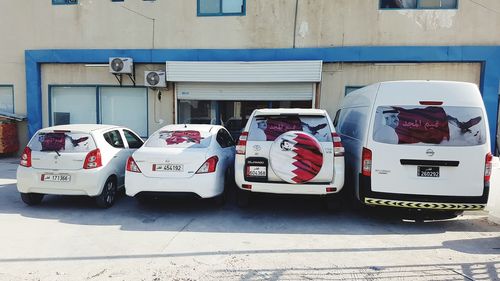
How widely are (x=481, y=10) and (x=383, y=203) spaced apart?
7.82m

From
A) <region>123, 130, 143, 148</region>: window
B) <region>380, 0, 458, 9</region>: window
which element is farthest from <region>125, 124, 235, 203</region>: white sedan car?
<region>380, 0, 458, 9</region>: window

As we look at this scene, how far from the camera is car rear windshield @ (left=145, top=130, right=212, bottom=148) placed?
6.01 m

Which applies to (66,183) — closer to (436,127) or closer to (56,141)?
(56,141)

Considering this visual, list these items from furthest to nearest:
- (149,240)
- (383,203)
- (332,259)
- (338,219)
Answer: (338,219) < (383,203) < (149,240) < (332,259)

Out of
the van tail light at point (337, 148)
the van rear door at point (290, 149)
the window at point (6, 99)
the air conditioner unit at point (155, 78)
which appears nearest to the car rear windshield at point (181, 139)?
the van rear door at point (290, 149)

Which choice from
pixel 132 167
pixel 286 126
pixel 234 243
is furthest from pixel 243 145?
pixel 132 167

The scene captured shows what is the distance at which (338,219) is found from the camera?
5680 millimetres

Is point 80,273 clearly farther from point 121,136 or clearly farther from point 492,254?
point 492,254

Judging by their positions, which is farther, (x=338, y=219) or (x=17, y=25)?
(x=17, y=25)

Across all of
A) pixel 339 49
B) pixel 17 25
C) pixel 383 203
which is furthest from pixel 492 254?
pixel 17 25

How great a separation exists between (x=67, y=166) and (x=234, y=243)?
327 cm

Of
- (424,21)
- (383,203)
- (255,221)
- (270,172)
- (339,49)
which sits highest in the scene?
(424,21)

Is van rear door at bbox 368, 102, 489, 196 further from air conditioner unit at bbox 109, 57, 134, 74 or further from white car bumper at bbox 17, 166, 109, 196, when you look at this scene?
air conditioner unit at bbox 109, 57, 134, 74

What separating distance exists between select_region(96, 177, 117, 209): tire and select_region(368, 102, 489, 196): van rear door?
4.57 metres
